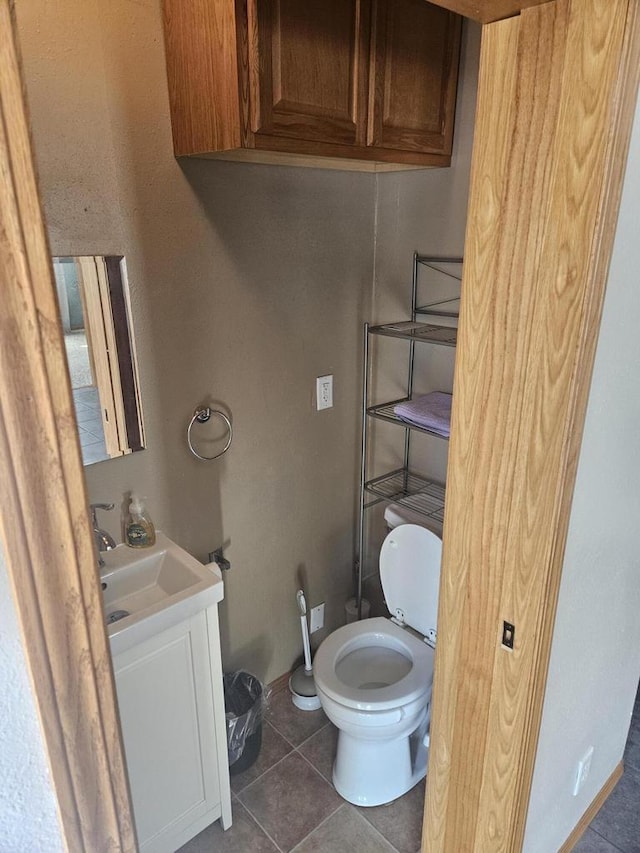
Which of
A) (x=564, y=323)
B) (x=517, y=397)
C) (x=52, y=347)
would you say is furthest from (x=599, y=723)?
(x=52, y=347)

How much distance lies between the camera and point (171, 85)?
58.7 inches

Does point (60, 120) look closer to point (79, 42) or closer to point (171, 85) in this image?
point (79, 42)

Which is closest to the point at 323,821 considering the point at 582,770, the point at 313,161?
the point at 582,770

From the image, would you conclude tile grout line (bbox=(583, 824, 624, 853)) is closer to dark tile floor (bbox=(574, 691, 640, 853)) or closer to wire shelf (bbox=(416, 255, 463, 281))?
dark tile floor (bbox=(574, 691, 640, 853))

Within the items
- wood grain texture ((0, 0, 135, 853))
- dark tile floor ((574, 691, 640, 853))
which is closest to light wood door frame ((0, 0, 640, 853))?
wood grain texture ((0, 0, 135, 853))

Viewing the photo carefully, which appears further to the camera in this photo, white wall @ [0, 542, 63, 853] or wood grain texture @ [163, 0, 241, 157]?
wood grain texture @ [163, 0, 241, 157]

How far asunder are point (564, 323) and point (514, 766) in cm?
92

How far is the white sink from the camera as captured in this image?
1439 mm

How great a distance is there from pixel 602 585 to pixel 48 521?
127 centimetres

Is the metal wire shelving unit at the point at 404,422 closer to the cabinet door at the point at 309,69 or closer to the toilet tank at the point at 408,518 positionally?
the toilet tank at the point at 408,518

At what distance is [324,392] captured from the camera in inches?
84.6

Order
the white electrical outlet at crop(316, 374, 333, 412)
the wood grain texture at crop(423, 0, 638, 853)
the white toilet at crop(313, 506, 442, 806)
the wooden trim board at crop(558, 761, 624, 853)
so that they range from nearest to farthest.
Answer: the wood grain texture at crop(423, 0, 638, 853), the wooden trim board at crop(558, 761, 624, 853), the white toilet at crop(313, 506, 442, 806), the white electrical outlet at crop(316, 374, 333, 412)

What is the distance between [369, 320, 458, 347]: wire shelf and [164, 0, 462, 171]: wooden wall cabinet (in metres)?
0.52

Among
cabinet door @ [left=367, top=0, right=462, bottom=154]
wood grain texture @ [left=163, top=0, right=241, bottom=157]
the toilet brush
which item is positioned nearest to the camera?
wood grain texture @ [left=163, top=0, right=241, bottom=157]
